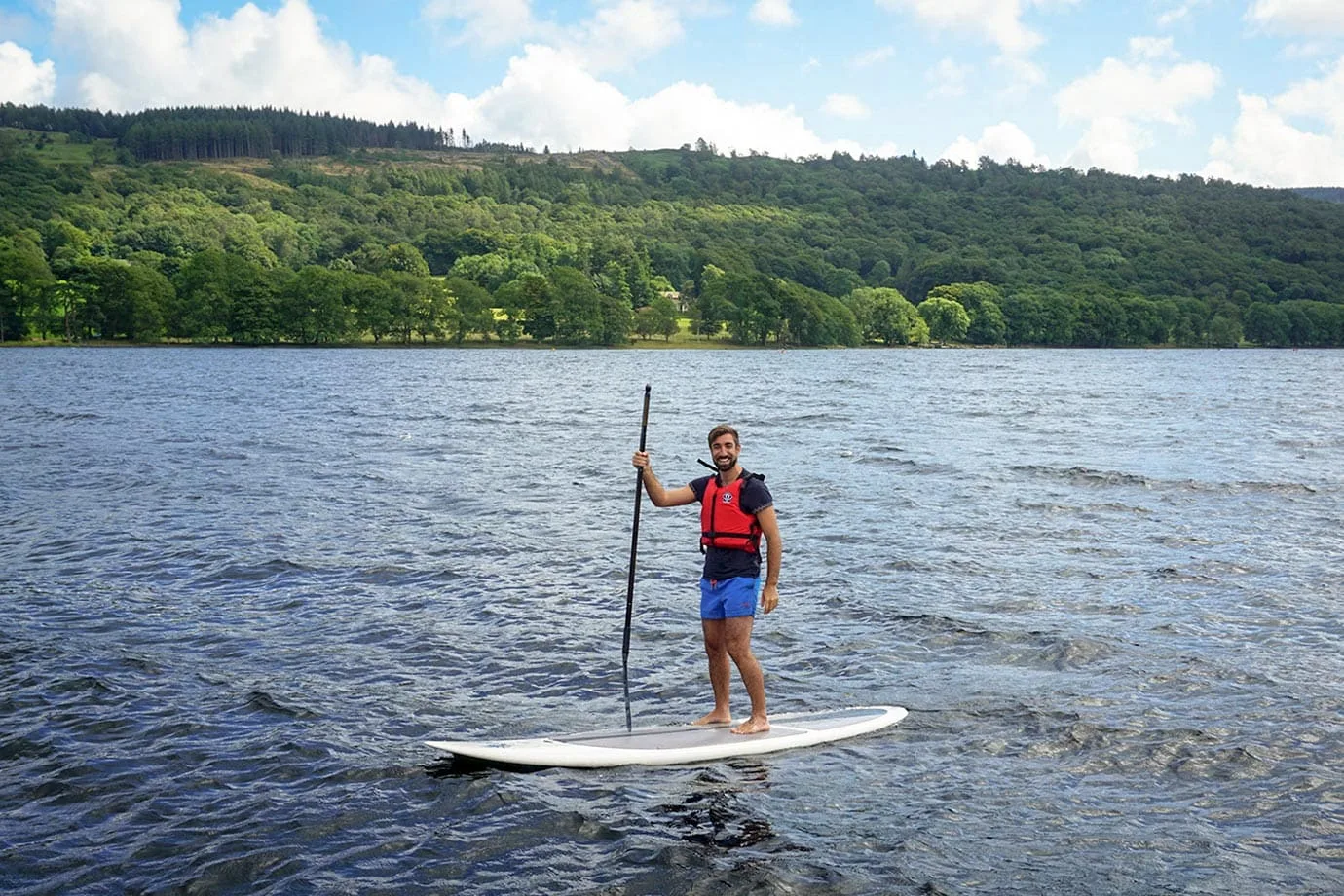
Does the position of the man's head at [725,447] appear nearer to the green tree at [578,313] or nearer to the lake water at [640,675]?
the lake water at [640,675]

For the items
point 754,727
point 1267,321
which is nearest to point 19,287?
point 754,727

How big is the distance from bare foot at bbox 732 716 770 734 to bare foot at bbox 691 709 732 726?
0.25 meters

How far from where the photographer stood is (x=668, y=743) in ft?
39.7

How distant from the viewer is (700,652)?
53.7 feet

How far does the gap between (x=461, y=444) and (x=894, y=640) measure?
1167 inches

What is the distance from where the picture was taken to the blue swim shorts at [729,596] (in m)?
12.0

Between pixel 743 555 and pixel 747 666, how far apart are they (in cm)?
125

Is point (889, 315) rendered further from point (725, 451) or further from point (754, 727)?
point (725, 451)

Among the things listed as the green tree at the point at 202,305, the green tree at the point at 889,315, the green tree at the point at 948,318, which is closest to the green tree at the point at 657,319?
the green tree at the point at 889,315

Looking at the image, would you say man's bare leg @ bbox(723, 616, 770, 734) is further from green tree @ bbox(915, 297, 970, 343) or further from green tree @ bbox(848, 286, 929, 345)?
green tree @ bbox(915, 297, 970, 343)

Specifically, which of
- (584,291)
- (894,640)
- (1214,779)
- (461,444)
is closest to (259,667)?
(894,640)

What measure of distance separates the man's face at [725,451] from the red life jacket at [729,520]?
23 centimetres

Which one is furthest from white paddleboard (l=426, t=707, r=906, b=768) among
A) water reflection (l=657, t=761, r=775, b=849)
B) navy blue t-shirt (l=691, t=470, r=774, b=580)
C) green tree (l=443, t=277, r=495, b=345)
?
green tree (l=443, t=277, r=495, b=345)

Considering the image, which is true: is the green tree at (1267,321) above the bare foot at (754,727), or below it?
above
